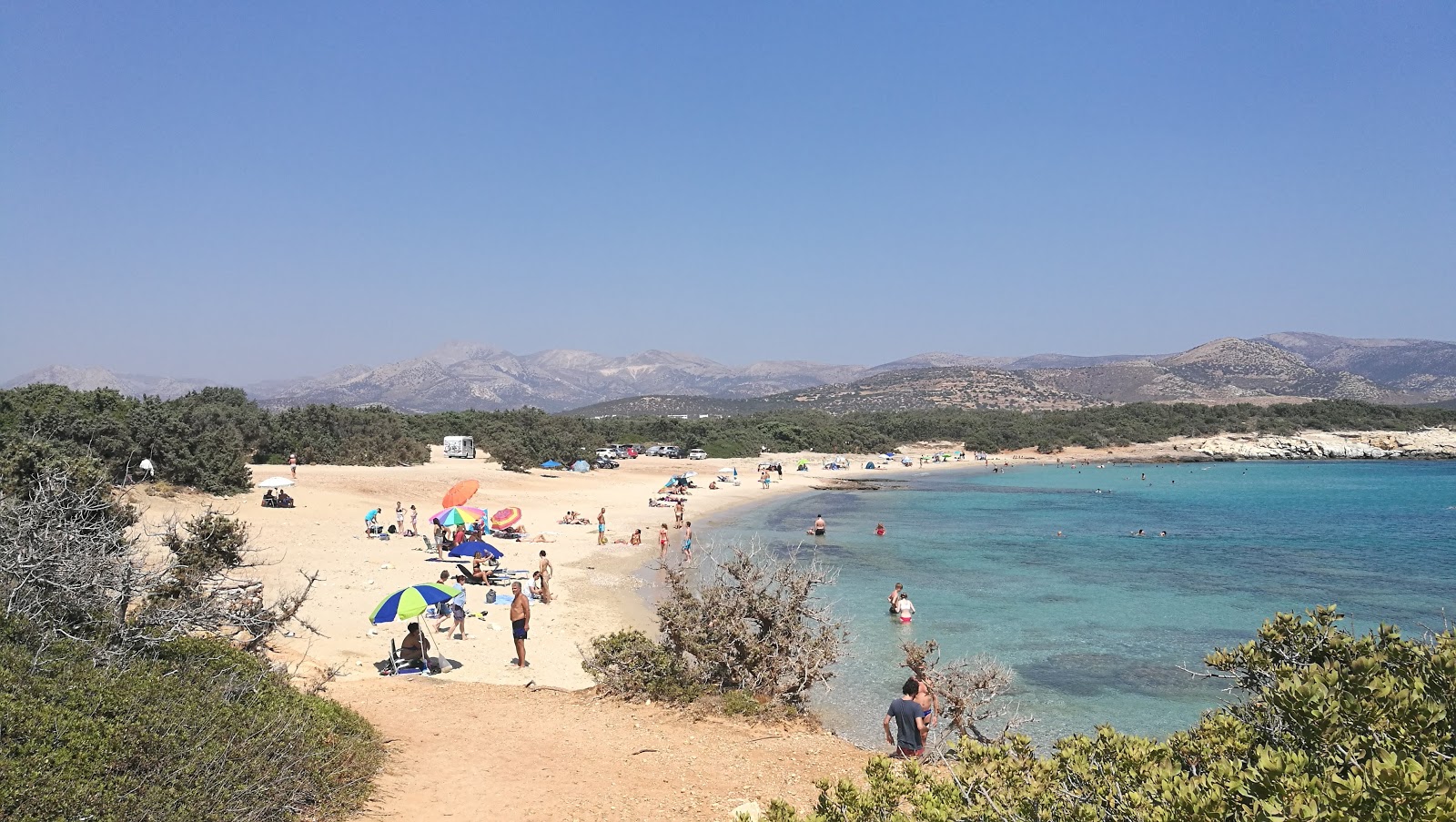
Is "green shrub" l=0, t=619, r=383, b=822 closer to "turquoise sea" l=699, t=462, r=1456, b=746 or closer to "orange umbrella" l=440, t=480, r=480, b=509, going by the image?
"turquoise sea" l=699, t=462, r=1456, b=746

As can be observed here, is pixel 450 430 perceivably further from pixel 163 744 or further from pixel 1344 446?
pixel 1344 446

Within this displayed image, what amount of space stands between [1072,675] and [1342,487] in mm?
50843

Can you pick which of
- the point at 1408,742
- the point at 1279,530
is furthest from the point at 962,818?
the point at 1279,530

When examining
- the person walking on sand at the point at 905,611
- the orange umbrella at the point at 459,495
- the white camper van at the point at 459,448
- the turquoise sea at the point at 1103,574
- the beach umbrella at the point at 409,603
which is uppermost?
the white camper van at the point at 459,448

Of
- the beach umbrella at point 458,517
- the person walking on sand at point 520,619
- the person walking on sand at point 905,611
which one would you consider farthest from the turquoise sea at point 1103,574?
the beach umbrella at point 458,517

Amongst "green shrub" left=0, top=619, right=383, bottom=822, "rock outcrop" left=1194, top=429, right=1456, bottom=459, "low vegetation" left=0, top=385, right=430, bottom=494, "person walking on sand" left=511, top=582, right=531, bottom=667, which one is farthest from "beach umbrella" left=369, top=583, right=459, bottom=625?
"rock outcrop" left=1194, top=429, right=1456, bottom=459

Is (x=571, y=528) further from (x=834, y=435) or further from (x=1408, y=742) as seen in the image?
(x=834, y=435)

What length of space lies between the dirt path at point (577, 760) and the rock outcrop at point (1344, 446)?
8437 cm

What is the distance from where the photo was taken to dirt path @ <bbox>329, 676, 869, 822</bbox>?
672 centimetres

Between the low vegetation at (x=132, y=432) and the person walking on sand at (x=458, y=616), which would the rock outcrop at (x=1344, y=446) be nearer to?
the low vegetation at (x=132, y=432)

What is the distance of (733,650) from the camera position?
32.7 ft

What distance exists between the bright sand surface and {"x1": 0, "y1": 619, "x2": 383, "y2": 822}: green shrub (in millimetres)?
668

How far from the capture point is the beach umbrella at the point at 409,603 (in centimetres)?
1208

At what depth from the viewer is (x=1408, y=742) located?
3.54 meters
